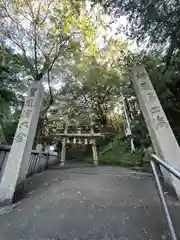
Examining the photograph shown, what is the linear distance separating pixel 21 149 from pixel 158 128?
91.8 inches

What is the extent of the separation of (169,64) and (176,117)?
4.07 feet

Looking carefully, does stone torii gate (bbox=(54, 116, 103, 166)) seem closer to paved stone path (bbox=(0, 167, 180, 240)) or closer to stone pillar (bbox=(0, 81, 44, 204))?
stone pillar (bbox=(0, 81, 44, 204))

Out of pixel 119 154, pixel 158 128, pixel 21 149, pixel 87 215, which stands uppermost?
pixel 119 154

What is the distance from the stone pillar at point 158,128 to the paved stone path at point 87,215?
367 millimetres

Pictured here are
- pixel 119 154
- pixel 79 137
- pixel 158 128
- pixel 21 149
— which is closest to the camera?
pixel 21 149

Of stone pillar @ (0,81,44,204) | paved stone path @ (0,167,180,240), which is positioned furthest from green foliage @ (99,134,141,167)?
stone pillar @ (0,81,44,204)

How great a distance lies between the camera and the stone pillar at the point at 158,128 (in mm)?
2932

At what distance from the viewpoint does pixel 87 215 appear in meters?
2.23

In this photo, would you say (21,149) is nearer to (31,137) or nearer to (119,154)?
(31,137)

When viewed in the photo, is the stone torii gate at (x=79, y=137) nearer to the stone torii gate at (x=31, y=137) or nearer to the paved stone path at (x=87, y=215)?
the stone torii gate at (x=31, y=137)

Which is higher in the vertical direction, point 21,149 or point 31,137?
point 31,137

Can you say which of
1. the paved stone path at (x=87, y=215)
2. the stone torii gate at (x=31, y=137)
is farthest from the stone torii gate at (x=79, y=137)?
the paved stone path at (x=87, y=215)

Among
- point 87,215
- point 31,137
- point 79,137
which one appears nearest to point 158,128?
point 87,215

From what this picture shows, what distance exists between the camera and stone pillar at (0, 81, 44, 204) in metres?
2.75
